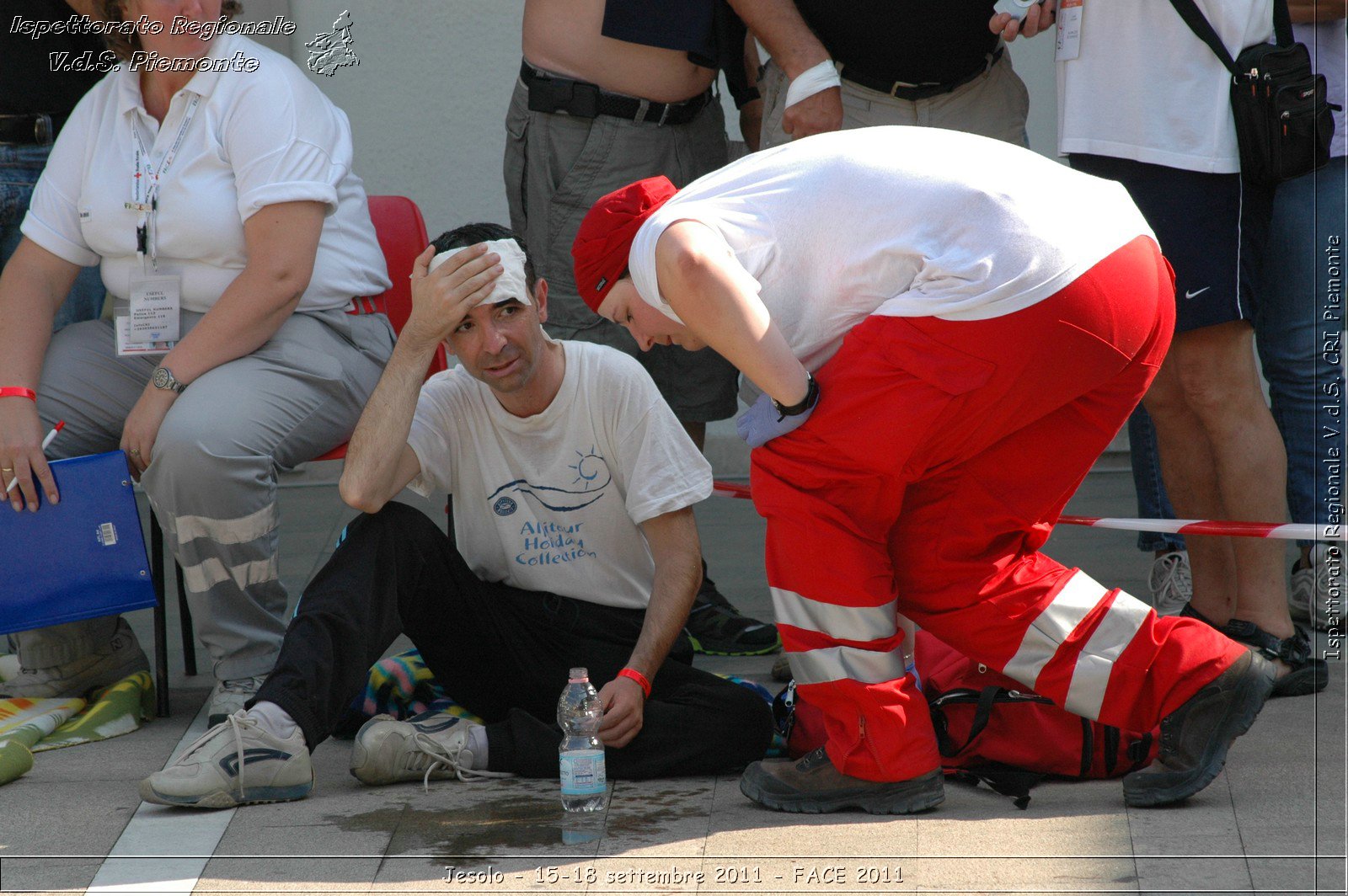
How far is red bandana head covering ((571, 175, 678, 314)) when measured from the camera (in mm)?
2645

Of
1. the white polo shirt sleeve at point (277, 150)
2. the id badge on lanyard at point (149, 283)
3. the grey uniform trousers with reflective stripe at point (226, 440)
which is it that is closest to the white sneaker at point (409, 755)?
the grey uniform trousers with reflective stripe at point (226, 440)

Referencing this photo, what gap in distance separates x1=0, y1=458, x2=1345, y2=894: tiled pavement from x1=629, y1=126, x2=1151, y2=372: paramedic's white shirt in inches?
35.3

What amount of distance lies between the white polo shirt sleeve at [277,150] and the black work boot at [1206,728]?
227 cm

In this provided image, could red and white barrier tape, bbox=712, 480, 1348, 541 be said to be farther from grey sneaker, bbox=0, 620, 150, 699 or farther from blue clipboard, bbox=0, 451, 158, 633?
grey sneaker, bbox=0, 620, 150, 699

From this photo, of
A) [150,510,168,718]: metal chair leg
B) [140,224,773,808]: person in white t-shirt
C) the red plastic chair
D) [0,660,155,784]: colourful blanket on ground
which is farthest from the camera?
the red plastic chair

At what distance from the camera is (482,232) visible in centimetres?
311

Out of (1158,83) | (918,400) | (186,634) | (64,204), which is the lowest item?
(186,634)

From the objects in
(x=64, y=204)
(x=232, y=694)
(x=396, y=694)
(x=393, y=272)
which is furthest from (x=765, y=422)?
(x=64, y=204)

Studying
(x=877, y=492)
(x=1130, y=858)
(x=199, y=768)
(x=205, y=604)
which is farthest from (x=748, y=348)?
(x=205, y=604)

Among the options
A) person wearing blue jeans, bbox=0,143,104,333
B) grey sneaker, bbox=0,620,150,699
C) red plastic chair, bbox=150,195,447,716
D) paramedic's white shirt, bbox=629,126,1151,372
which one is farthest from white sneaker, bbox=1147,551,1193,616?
person wearing blue jeans, bbox=0,143,104,333

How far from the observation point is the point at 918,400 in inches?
99.7

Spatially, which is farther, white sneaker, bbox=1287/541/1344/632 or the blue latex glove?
white sneaker, bbox=1287/541/1344/632

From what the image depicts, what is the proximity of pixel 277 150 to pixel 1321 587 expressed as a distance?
2.74m

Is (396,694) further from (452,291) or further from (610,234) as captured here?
(610,234)
